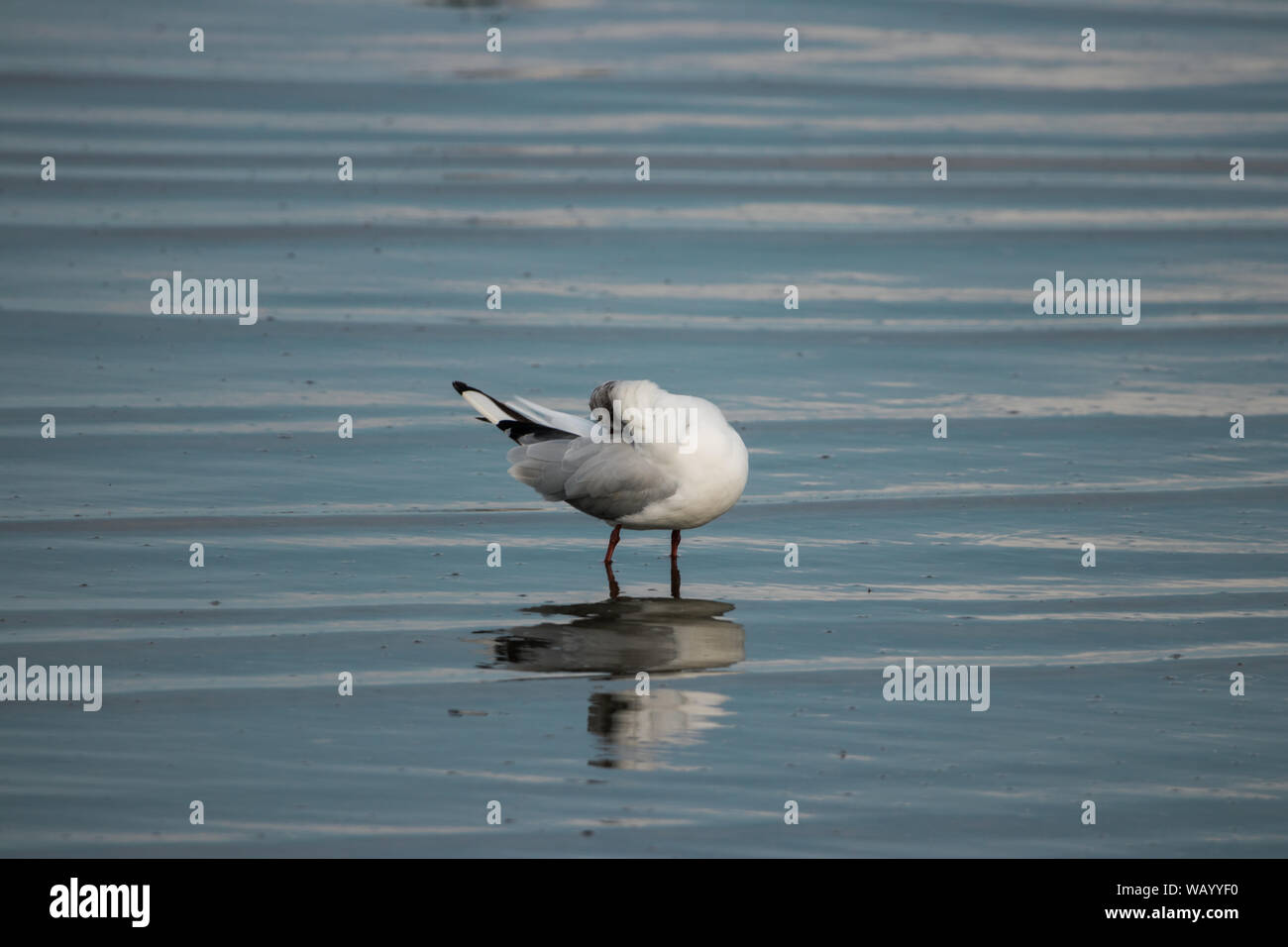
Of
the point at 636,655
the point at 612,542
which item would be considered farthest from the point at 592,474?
the point at 636,655

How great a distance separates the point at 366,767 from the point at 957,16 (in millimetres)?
19595

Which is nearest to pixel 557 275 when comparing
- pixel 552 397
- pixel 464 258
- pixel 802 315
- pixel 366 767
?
pixel 464 258

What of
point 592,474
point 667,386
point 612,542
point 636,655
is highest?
Answer: point 667,386

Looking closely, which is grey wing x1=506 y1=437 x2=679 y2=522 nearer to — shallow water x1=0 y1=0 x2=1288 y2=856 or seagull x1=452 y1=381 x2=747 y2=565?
seagull x1=452 y1=381 x2=747 y2=565

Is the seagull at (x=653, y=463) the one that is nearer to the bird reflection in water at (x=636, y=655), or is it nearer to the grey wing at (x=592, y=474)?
the grey wing at (x=592, y=474)

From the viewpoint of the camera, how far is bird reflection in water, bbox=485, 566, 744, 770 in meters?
7.51

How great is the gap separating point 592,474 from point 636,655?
1.40m

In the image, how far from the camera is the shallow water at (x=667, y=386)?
7.18 m

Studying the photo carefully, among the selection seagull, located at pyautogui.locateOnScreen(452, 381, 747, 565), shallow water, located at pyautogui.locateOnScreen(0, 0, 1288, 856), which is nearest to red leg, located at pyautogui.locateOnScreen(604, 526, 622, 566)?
seagull, located at pyautogui.locateOnScreen(452, 381, 747, 565)

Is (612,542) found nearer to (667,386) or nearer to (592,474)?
(592,474)

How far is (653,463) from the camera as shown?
9.28m

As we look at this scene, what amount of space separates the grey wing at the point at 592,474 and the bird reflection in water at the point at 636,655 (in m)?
0.41

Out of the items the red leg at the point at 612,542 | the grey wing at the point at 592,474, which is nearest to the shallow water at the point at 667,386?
the red leg at the point at 612,542

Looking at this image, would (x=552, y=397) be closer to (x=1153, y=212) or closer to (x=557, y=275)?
(x=557, y=275)
